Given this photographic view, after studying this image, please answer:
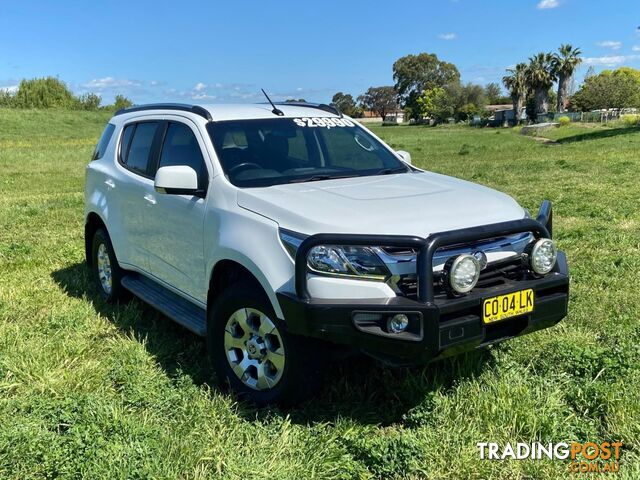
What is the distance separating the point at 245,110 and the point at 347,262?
6.77ft

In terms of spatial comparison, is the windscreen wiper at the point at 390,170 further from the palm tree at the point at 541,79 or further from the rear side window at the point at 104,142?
the palm tree at the point at 541,79

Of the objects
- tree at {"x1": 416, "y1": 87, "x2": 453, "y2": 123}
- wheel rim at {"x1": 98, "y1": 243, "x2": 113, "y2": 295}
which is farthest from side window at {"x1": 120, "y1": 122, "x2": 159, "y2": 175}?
tree at {"x1": 416, "y1": 87, "x2": 453, "y2": 123}

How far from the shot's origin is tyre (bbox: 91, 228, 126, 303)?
5602mm

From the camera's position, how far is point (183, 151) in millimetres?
4539

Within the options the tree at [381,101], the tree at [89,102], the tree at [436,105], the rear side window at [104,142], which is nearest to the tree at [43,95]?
the tree at [89,102]

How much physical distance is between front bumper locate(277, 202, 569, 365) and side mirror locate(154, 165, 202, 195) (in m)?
1.19

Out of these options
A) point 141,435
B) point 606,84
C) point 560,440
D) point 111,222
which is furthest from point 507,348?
point 606,84

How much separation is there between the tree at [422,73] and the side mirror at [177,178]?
4555 inches

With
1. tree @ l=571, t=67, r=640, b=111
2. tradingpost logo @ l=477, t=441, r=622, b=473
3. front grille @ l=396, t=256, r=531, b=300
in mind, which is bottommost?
tradingpost logo @ l=477, t=441, r=622, b=473

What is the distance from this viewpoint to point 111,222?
18.1ft

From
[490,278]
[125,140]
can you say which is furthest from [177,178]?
[490,278]

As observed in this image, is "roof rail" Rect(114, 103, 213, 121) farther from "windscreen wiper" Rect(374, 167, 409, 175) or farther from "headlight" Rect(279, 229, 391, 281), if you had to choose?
"headlight" Rect(279, 229, 391, 281)

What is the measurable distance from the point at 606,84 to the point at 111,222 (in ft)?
260

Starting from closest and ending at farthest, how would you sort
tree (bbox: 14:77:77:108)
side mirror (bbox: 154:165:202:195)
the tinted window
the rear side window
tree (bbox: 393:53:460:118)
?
side mirror (bbox: 154:165:202:195)
the tinted window
the rear side window
tree (bbox: 14:77:77:108)
tree (bbox: 393:53:460:118)
